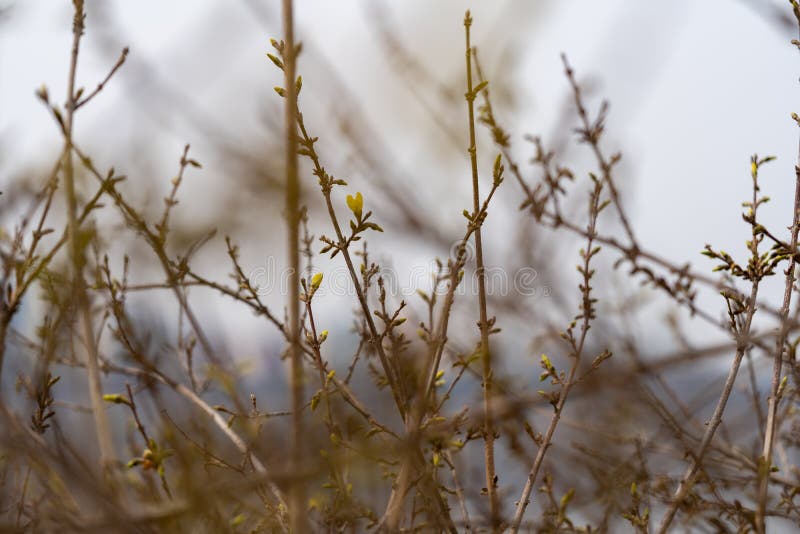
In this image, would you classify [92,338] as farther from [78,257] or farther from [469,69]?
[469,69]

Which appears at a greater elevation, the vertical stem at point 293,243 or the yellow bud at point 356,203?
the yellow bud at point 356,203

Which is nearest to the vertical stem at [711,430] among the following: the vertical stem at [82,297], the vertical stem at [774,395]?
the vertical stem at [774,395]

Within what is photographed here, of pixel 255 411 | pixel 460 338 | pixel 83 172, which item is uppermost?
pixel 460 338

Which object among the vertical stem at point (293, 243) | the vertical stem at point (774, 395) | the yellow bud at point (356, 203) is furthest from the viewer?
the yellow bud at point (356, 203)

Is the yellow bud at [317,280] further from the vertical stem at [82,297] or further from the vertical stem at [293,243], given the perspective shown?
the vertical stem at [293,243]

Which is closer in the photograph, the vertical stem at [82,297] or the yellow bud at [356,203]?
the vertical stem at [82,297]

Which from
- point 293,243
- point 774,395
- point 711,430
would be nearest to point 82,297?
point 293,243

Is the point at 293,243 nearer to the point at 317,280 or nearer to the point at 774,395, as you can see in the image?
the point at 317,280

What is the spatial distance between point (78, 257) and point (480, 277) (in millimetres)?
578

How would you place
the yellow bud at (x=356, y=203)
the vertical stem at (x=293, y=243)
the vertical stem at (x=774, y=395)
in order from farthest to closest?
1. the yellow bud at (x=356, y=203)
2. the vertical stem at (x=774, y=395)
3. the vertical stem at (x=293, y=243)

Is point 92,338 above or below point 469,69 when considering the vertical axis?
below

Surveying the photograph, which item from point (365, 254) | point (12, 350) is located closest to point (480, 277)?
point (365, 254)

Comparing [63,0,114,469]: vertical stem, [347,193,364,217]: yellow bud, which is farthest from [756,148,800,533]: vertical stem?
[63,0,114,469]: vertical stem

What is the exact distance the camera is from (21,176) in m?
1.35
